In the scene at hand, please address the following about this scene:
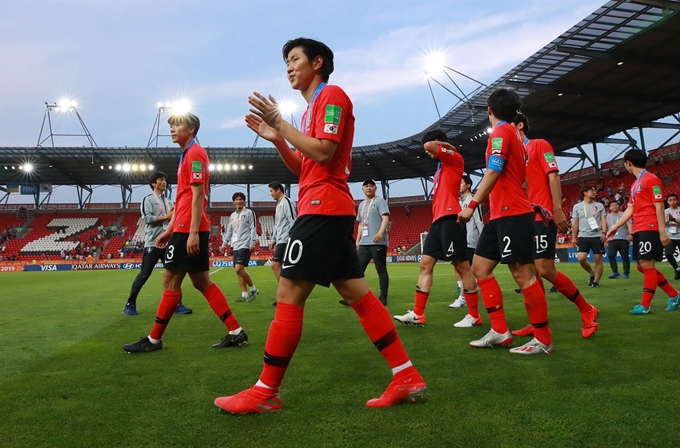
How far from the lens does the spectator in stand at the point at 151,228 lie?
7.13 m

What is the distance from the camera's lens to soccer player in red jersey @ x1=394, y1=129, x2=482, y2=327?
537 cm

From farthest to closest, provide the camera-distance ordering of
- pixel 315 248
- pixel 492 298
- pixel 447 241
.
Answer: pixel 447 241 → pixel 492 298 → pixel 315 248

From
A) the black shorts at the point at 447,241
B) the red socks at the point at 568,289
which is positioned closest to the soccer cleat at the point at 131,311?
the black shorts at the point at 447,241

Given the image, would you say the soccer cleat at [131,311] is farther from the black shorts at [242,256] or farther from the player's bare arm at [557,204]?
the player's bare arm at [557,204]

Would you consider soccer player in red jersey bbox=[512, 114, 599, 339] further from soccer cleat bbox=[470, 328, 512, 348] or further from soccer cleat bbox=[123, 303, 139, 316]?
soccer cleat bbox=[123, 303, 139, 316]

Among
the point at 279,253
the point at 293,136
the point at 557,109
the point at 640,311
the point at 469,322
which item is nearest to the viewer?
the point at 293,136

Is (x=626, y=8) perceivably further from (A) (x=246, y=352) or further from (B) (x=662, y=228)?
(A) (x=246, y=352)

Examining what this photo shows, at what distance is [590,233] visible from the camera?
33.2ft

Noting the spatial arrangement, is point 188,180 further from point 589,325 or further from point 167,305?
point 589,325

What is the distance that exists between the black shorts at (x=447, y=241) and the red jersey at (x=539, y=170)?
0.97m

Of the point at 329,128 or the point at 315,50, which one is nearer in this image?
the point at 329,128

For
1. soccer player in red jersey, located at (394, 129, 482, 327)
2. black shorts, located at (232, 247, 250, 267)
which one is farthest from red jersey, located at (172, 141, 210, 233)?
black shorts, located at (232, 247, 250, 267)

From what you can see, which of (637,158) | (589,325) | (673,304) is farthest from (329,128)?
(673,304)

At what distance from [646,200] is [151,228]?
23.7ft
